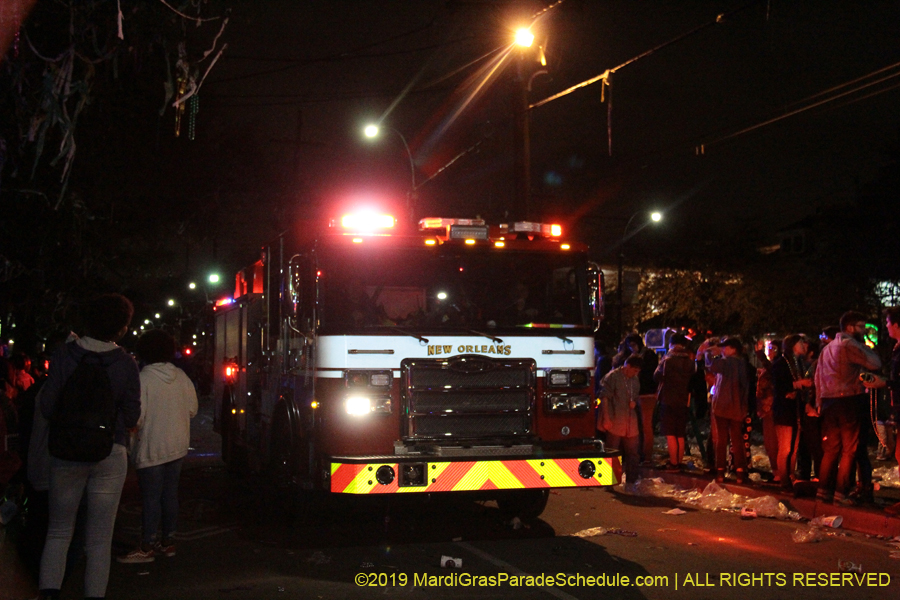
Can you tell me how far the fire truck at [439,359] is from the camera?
817cm

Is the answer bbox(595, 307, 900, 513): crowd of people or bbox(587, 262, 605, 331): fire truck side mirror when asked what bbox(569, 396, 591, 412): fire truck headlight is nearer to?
bbox(587, 262, 605, 331): fire truck side mirror

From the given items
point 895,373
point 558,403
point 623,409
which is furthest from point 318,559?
point 895,373

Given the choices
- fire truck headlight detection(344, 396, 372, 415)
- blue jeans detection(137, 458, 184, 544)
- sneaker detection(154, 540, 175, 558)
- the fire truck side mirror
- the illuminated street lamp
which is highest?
the illuminated street lamp

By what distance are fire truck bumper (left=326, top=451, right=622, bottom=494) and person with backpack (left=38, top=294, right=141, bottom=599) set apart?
2.37 meters

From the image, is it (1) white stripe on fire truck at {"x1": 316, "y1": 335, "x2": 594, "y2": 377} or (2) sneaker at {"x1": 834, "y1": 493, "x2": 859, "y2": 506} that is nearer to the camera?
(1) white stripe on fire truck at {"x1": 316, "y1": 335, "x2": 594, "y2": 377}

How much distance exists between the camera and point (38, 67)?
8.28 meters

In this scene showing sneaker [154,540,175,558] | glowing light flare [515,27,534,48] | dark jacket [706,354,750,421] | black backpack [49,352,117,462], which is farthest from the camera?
glowing light flare [515,27,534,48]

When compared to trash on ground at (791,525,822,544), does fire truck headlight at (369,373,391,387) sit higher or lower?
higher

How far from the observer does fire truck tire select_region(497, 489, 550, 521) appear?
9789mm

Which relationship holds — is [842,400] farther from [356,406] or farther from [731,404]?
[356,406]

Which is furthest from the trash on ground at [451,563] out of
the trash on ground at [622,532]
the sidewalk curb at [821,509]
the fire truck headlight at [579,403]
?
the sidewalk curb at [821,509]

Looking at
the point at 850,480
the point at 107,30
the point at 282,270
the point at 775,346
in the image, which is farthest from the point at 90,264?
the point at 850,480

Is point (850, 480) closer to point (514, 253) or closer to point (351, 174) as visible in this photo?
point (514, 253)

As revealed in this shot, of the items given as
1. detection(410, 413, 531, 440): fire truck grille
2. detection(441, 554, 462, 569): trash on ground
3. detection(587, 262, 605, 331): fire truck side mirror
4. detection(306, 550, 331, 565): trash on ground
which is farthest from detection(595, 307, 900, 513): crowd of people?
detection(306, 550, 331, 565): trash on ground
